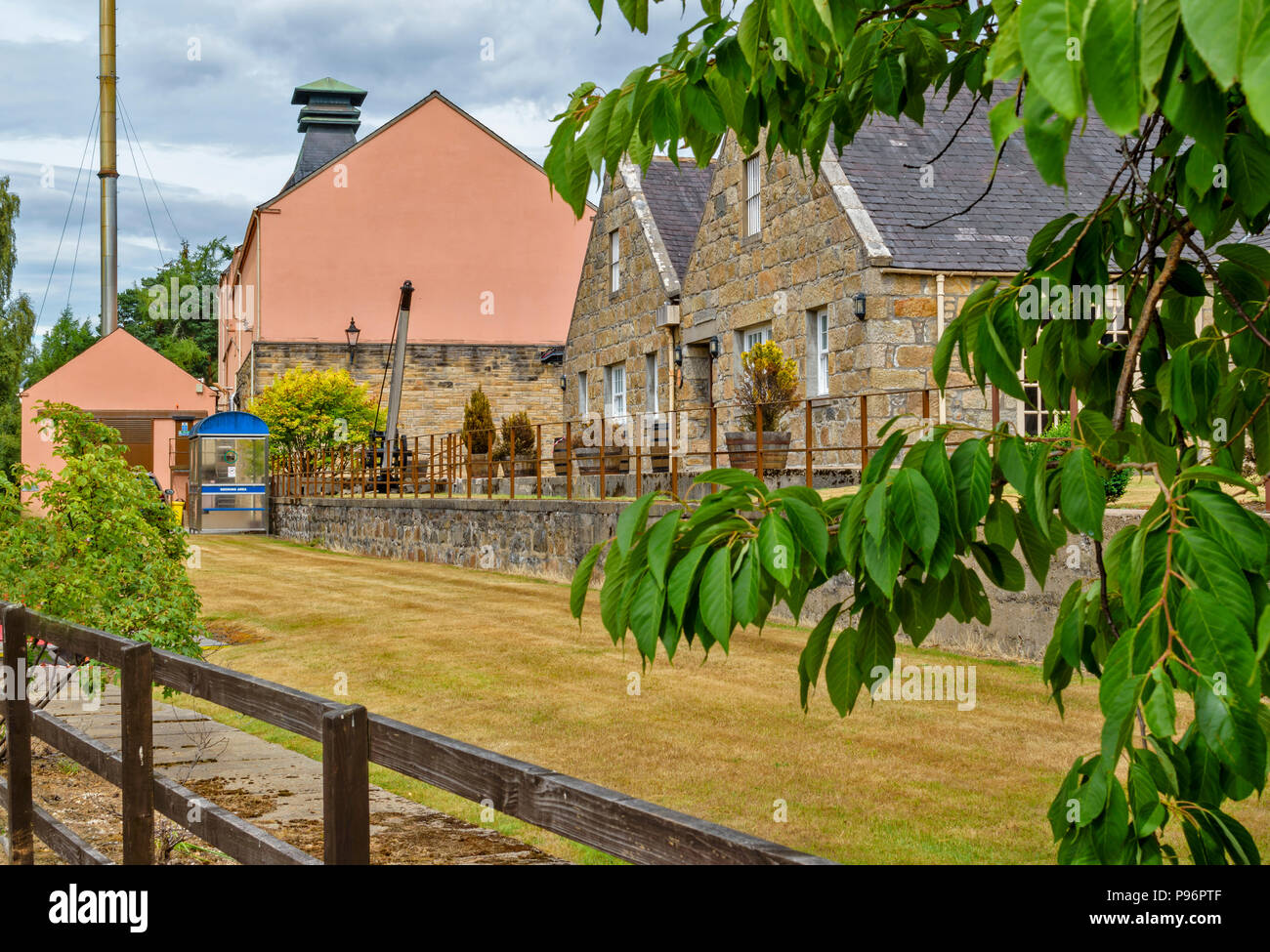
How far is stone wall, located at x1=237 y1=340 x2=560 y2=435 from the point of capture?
42.1 m

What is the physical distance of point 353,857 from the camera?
3391mm

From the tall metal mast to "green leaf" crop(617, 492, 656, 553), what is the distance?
164 feet

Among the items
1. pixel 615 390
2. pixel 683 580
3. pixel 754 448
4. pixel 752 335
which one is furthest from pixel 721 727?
pixel 615 390

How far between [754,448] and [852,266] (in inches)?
126

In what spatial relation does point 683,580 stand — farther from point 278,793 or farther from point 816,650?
point 278,793

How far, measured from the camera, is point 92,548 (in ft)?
28.1

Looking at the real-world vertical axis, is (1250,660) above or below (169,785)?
above

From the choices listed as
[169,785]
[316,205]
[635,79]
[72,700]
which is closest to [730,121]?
[635,79]

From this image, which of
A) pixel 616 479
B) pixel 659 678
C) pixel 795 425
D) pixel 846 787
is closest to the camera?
pixel 846 787

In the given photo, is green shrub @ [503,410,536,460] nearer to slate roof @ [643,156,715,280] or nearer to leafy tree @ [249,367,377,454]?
slate roof @ [643,156,715,280]

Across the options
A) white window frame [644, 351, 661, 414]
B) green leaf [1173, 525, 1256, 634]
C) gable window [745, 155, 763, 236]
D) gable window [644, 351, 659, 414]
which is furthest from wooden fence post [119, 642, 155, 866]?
gable window [644, 351, 659, 414]

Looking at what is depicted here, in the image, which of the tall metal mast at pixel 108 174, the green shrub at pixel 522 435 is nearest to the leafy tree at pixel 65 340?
the tall metal mast at pixel 108 174
